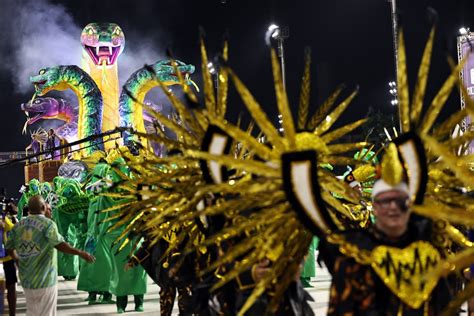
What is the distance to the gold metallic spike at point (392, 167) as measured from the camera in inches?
168

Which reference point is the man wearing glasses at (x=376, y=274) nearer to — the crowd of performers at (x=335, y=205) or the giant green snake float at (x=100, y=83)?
the crowd of performers at (x=335, y=205)

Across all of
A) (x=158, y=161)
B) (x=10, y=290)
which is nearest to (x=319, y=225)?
(x=158, y=161)

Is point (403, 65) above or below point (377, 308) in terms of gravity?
above

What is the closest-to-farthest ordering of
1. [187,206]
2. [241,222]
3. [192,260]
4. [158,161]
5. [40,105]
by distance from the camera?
[241,222] → [187,206] → [158,161] → [192,260] → [40,105]

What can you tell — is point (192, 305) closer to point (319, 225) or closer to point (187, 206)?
point (187, 206)

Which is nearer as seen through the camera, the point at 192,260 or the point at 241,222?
the point at 241,222

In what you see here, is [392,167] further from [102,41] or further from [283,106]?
[102,41]

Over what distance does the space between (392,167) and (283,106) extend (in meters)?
0.63

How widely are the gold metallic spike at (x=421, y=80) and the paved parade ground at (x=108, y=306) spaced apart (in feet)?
20.6

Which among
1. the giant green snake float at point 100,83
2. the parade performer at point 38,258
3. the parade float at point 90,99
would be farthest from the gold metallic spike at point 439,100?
the giant green snake float at point 100,83

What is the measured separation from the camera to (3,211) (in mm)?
12602

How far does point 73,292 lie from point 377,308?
37.6 ft

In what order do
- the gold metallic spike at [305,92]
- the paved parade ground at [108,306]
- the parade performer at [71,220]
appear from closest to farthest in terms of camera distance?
the gold metallic spike at [305,92], the paved parade ground at [108,306], the parade performer at [71,220]

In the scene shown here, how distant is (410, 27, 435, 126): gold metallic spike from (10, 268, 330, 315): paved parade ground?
6.29 m
